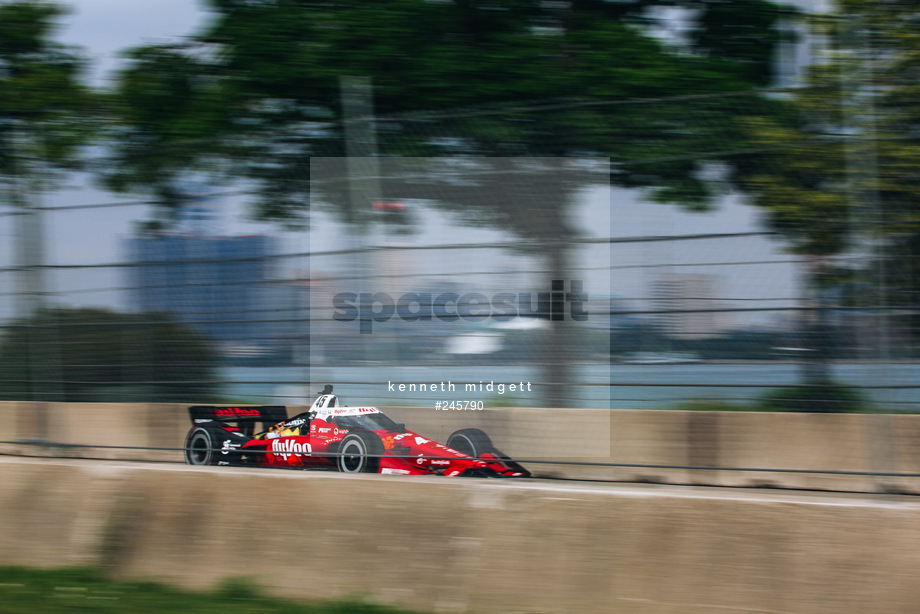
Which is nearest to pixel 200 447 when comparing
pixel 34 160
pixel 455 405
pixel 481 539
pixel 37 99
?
pixel 455 405

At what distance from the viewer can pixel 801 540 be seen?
3.16 metres

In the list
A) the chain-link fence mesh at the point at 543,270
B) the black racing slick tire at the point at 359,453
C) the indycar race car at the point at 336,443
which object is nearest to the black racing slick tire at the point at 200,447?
the indycar race car at the point at 336,443

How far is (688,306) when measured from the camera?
4.01 metres

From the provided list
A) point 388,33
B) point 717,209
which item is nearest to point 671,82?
point 388,33

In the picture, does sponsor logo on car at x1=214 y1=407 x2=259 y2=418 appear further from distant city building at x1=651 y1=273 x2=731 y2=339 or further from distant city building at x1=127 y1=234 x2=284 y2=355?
distant city building at x1=651 y1=273 x2=731 y2=339

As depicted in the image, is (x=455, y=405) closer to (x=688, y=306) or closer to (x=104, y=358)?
(x=688, y=306)

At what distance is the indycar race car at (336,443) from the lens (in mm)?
4293

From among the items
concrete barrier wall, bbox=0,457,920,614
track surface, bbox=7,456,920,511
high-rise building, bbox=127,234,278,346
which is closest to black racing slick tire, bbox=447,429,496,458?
track surface, bbox=7,456,920,511

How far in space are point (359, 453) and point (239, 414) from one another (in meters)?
0.87

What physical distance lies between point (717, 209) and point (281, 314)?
2378mm

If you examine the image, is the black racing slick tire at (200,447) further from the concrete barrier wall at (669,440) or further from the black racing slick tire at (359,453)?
the concrete barrier wall at (669,440)

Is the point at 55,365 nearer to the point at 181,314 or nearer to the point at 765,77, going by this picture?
the point at 181,314

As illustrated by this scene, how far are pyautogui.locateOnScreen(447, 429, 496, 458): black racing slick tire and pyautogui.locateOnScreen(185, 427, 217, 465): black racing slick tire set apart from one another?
5.16 feet

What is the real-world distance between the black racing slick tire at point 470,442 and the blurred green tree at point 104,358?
1.47 m
